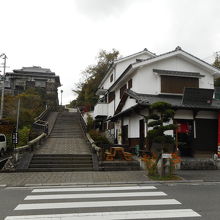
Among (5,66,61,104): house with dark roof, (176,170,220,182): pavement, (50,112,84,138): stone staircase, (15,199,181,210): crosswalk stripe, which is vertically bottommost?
(176,170,220,182): pavement

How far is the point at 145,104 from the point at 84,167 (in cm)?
509

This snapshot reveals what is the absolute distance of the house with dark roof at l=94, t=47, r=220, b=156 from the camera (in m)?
15.0

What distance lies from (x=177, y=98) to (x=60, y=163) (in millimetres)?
9525

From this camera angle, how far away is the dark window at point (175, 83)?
17391 millimetres

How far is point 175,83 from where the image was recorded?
17641 mm

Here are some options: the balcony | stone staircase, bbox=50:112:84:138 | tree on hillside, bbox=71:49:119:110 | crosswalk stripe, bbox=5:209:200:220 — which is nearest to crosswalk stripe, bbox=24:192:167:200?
crosswalk stripe, bbox=5:209:200:220

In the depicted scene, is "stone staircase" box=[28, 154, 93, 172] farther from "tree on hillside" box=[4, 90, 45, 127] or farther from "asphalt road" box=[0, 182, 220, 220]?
"tree on hillside" box=[4, 90, 45, 127]

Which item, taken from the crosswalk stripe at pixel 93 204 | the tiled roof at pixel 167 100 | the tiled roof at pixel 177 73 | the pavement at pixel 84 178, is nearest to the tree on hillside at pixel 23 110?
the pavement at pixel 84 178

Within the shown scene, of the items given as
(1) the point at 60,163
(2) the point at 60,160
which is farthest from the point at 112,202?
(2) the point at 60,160

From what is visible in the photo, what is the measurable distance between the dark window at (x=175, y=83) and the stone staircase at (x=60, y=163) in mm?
7861

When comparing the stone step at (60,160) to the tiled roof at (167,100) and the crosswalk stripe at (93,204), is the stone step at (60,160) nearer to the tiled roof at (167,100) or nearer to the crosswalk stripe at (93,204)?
the tiled roof at (167,100)

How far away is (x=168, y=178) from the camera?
34.4ft

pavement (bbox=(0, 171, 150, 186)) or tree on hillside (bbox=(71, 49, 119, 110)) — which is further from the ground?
tree on hillside (bbox=(71, 49, 119, 110))

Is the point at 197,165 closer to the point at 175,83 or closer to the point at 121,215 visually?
the point at 175,83
